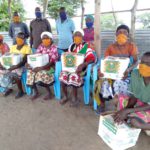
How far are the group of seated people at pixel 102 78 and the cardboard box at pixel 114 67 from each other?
0.08 m

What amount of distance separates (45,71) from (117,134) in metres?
2.02

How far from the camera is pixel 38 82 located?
13.5 feet

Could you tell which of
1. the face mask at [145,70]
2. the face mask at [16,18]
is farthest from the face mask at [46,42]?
the face mask at [145,70]

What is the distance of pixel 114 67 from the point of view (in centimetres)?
324

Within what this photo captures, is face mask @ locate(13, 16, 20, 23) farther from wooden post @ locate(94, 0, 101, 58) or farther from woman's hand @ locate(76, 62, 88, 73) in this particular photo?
woman's hand @ locate(76, 62, 88, 73)

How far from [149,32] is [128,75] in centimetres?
227

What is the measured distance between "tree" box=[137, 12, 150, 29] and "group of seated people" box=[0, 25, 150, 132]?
7.34 ft

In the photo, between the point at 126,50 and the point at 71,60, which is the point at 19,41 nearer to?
the point at 71,60

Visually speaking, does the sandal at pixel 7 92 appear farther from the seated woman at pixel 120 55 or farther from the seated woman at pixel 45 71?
the seated woman at pixel 120 55

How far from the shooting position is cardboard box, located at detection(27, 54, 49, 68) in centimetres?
406

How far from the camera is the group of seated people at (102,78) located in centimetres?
258

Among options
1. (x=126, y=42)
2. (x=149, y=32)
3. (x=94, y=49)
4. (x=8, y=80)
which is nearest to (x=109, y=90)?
(x=126, y=42)

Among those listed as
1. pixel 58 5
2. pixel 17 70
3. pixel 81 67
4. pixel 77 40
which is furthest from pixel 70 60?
pixel 58 5

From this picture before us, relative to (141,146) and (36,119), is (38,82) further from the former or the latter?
(141,146)
